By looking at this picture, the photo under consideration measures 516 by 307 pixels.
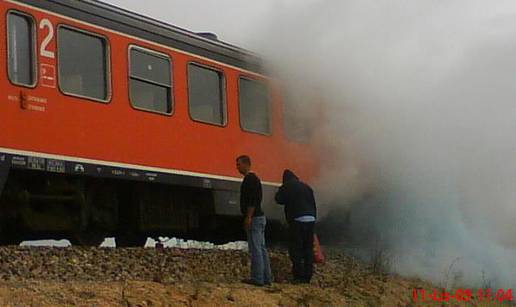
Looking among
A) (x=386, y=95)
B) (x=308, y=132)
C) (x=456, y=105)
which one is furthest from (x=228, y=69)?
(x=456, y=105)

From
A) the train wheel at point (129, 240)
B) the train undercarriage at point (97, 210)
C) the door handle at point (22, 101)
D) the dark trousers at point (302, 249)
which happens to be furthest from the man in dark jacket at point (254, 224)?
the train wheel at point (129, 240)

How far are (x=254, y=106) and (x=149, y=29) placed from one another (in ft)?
8.45

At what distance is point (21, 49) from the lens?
34.9 feet

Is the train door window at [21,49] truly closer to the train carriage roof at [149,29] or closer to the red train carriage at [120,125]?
the red train carriage at [120,125]

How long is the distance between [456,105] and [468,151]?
2.85ft

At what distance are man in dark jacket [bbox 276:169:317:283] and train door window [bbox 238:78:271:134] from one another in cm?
266

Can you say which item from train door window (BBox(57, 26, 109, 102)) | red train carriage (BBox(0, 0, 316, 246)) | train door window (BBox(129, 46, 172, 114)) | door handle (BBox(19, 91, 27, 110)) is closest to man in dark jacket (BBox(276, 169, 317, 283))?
red train carriage (BBox(0, 0, 316, 246))

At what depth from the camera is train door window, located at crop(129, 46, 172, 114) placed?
12141mm

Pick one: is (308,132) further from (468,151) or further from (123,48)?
(123,48)

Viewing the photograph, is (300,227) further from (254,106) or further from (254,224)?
(254,106)

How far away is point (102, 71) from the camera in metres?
11.6

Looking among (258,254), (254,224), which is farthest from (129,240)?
(258,254)

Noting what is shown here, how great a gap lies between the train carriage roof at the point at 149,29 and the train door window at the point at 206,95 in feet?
0.82

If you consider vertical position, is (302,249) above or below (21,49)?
below
